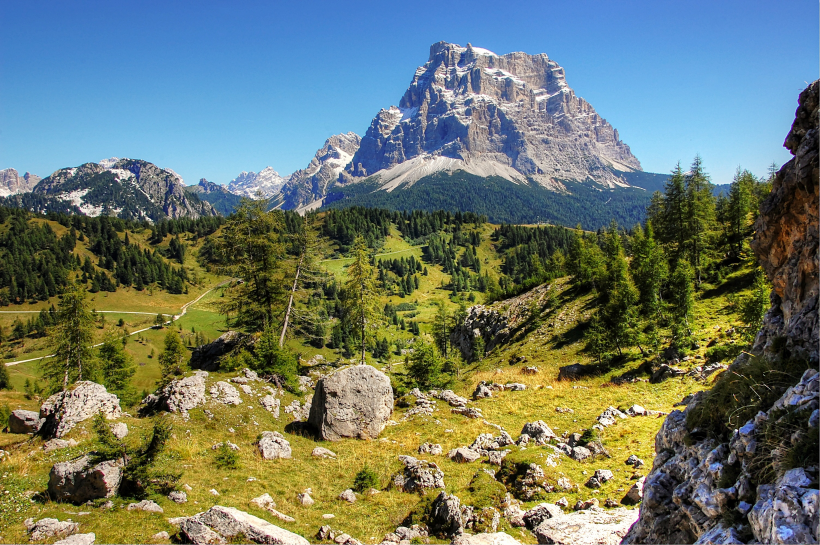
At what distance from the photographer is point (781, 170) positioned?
35.2ft

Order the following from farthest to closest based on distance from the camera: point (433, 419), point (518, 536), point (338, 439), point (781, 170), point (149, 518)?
1. point (433, 419)
2. point (338, 439)
3. point (518, 536)
4. point (149, 518)
5. point (781, 170)

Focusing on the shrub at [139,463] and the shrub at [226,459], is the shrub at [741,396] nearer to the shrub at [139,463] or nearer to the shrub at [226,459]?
the shrub at [139,463]

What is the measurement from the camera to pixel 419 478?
60.1 ft

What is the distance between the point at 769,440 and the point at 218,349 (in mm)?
43418

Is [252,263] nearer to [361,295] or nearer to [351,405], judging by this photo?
[361,295]

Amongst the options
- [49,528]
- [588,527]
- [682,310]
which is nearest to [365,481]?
[588,527]

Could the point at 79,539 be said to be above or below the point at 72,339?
above

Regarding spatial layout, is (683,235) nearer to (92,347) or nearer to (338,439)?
(338,439)

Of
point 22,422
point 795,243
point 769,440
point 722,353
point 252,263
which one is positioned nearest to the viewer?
point 769,440

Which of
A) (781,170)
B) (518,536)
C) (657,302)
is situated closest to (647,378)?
(657,302)

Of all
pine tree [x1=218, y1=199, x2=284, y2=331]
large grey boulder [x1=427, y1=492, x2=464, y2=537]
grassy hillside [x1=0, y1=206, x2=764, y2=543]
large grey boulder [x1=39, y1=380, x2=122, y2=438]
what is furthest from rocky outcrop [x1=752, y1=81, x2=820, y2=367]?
pine tree [x1=218, y1=199, x2=284, y2=331]

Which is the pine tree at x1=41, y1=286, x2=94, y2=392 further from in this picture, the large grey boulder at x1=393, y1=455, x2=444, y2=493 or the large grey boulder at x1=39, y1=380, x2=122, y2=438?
the large grey boulder at x1=393, y1=455, x2=444, y2=493

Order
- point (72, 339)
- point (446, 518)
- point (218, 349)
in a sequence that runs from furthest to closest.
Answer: point (72, 339)
point (218, 349)
point (446, 518)

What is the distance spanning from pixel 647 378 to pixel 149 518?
32.9 m
